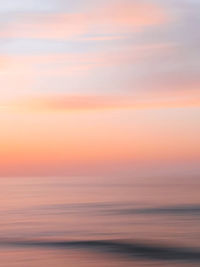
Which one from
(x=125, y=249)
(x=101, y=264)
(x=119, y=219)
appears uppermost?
(x=119, y=219)

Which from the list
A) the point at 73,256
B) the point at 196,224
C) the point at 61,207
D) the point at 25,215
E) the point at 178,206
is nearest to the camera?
the point at 73,256

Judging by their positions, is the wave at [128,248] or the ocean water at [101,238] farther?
the wave at [128,248]

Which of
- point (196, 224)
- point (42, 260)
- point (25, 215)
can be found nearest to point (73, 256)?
point (42, 260)

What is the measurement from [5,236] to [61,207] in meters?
14.4

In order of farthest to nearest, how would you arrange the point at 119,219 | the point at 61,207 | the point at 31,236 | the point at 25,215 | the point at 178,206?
the point at 61,207 → the point at 178,206 → the point at 25,215 → the point at 119,219 → the point at 31,236

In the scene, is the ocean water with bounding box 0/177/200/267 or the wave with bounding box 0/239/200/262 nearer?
the ocean water with bounding box 0/177/200/267

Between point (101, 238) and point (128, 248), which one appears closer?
point (128, 248)

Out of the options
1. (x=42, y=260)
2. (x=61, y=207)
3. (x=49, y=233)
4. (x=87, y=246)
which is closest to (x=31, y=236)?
(x=49, y=233)

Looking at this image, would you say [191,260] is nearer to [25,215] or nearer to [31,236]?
[31,236]

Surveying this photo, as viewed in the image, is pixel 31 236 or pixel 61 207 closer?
pixel 31 236

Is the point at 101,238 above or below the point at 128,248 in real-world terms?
above

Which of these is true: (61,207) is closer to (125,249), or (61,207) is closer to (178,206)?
(178,206)

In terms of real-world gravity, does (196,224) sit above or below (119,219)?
below

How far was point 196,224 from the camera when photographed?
922 inches
